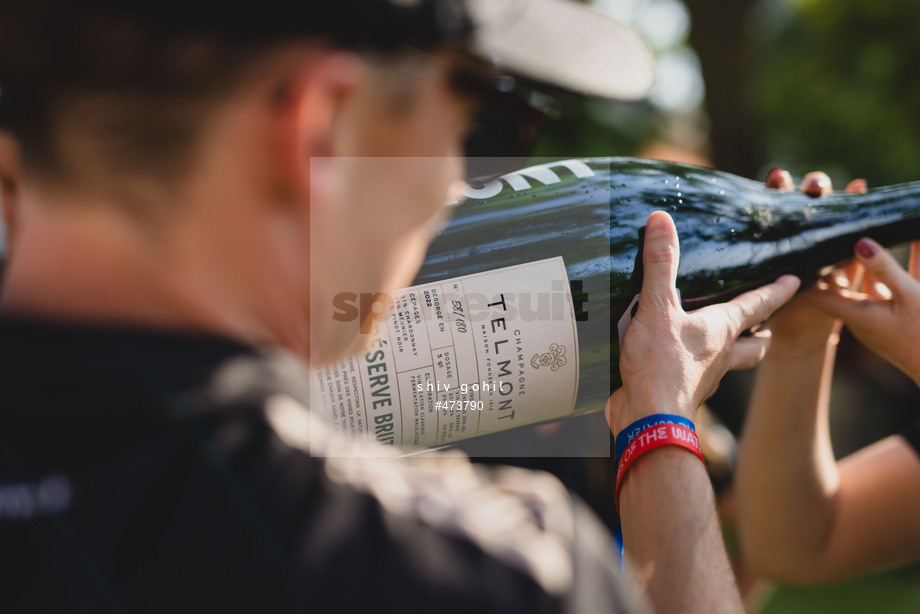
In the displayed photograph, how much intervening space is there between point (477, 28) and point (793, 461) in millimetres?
1231

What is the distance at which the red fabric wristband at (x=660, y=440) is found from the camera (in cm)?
81

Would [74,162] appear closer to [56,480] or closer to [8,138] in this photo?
[8,138]

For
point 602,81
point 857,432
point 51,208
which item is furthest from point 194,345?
point 857,432

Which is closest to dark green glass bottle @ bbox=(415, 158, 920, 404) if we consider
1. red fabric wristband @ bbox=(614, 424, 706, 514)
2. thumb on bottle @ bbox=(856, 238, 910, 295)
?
thumb on bottle @ bbox=(856, 238, 910, 295)

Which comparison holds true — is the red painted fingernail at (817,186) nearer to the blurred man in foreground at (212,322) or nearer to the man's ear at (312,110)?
the blurred man in foreground at (212,322)

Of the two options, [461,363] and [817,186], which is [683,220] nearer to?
[817,186]

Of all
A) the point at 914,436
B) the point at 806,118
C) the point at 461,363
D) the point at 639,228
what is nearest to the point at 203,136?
the point at 461,363

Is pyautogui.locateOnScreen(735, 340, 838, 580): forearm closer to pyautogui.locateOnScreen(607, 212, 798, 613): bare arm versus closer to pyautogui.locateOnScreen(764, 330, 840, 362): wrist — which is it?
pyautogui.locateOnScreen(764, 330, 840, 362): wrist

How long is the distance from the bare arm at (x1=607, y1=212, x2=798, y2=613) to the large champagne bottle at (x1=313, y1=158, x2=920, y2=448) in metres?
0.12

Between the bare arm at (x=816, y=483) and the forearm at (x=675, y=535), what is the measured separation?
0.70m

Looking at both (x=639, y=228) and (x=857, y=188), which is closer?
(x=639, y=228)

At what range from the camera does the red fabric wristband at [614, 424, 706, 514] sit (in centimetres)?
81

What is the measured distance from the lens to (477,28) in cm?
51

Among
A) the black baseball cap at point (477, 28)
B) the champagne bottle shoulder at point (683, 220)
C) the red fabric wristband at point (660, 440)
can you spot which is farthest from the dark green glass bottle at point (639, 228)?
the black baseball cap at point (477, 28)
